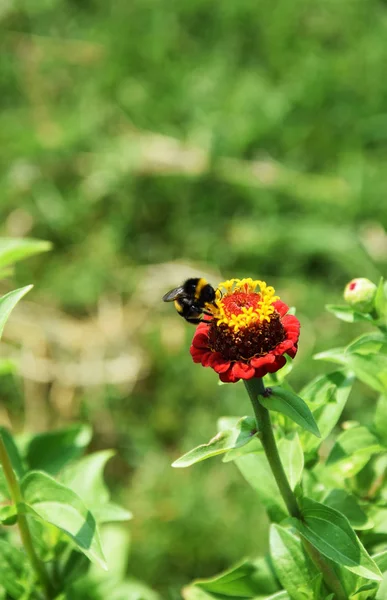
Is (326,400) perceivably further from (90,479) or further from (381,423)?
(90,479)

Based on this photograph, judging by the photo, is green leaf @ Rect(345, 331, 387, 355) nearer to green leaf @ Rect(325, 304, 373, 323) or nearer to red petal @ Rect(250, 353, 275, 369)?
green leaf @ Rect(325, 304, 373, 323)

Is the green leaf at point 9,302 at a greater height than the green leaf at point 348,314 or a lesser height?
greater

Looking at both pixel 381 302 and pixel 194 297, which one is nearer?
pixel 194 297

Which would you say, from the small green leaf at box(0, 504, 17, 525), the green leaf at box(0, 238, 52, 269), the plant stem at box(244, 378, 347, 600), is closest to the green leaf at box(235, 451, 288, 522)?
the plant stem at box(244, 378, 347, 600)

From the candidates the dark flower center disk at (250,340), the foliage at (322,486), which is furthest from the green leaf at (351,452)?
the dark flower center disk at (250,340)

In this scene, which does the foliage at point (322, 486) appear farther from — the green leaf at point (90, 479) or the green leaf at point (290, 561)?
the green leaf at point (90, 479)

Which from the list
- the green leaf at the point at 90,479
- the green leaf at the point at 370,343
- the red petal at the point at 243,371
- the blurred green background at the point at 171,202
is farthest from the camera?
the blurred green background at the point at 171,202

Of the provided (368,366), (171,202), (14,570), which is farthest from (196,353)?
(171,202)
